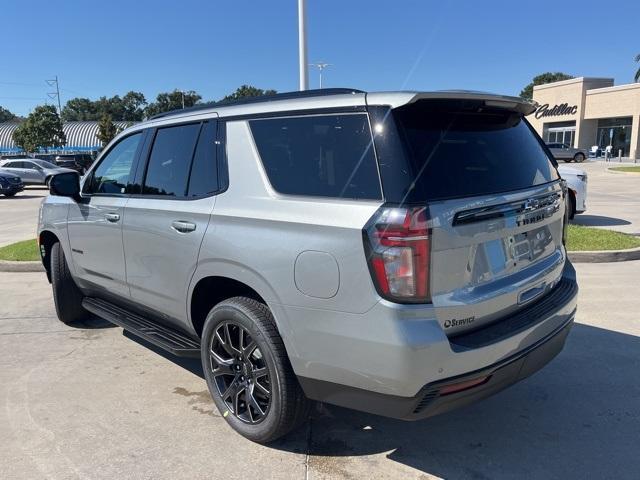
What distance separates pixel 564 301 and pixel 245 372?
1943 mm

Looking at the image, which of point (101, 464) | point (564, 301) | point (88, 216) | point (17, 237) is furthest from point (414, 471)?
point (17, 237)

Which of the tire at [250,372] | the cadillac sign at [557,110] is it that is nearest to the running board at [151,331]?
the tire at [250,372]

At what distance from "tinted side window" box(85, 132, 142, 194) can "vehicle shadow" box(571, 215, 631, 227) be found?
959cm

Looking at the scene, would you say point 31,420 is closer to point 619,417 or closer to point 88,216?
point 88,216

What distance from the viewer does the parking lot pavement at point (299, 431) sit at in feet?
9.52

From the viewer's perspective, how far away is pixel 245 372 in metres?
3.13

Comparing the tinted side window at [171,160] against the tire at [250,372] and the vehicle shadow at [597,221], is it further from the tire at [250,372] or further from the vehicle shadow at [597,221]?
the vehicle shadow at [597,221]

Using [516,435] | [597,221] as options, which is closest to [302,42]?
[597,221]

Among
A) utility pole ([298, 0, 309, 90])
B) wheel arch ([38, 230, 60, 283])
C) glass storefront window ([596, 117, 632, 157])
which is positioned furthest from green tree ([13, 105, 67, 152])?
wheel arch ([38, 230, 60, 283])

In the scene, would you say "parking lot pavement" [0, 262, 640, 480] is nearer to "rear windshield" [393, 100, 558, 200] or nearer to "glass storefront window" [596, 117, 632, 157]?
"rear windshield" [393, 100, 558, 200]

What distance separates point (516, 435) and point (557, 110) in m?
57.5

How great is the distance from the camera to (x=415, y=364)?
90.7 inches

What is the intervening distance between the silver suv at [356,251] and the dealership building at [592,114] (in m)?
48.9

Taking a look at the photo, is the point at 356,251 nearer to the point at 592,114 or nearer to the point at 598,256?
the point at 598,256
